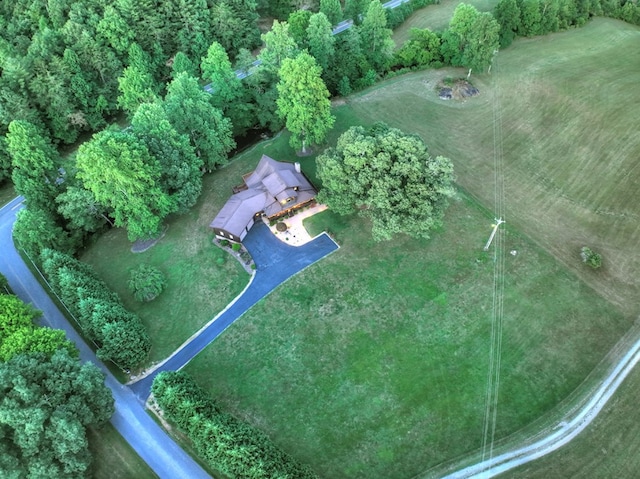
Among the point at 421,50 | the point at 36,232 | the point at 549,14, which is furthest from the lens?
the point at 549,14

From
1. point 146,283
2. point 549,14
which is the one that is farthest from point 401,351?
point 549,14

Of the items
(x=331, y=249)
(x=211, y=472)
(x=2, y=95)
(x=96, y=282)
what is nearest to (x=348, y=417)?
(x=211, y=472)

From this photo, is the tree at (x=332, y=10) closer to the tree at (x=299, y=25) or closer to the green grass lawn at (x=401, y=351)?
the tree at (x=299, y=25)

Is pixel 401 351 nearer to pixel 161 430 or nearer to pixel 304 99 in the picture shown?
pixel 161 430

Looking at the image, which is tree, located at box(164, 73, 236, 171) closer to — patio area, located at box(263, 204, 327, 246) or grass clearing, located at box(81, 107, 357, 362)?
grass clearing, located at box(81, 107, 357, 362)

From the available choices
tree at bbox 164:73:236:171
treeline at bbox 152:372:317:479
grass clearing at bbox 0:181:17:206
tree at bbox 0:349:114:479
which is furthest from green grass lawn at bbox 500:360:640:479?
grass clearing at bbox 0:181:17:206
